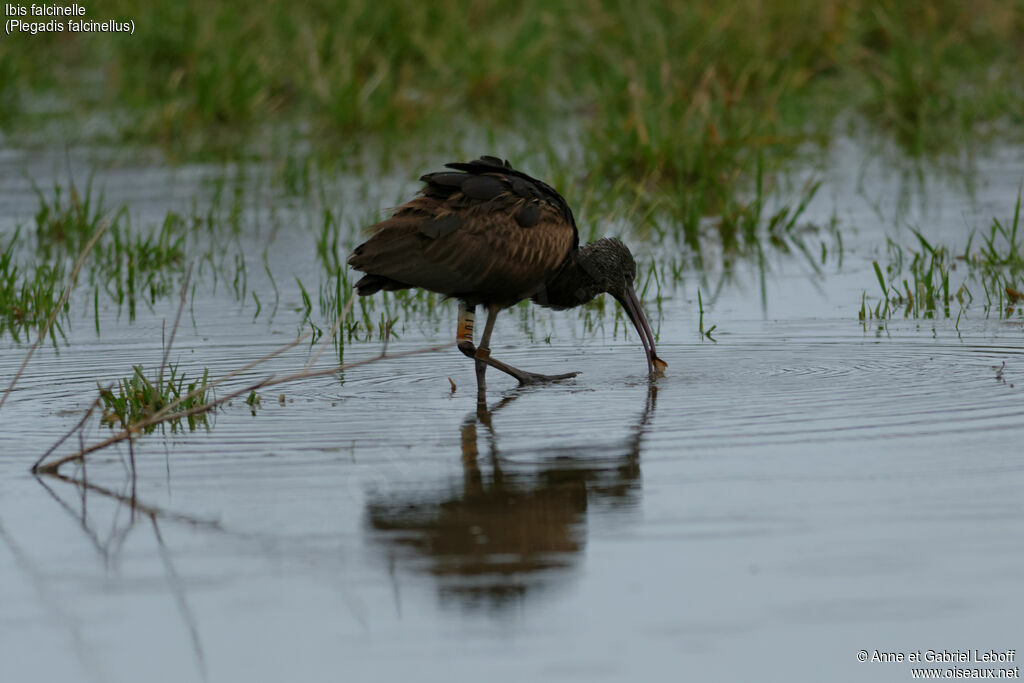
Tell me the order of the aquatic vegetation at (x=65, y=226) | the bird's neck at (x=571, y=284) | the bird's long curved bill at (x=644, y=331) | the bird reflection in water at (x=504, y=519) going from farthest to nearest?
the aquatic vegetation at (x=65, y=226) < the bird's neck at (x=571, y=284) < the bird's long curved bill at (x=644, y=331) < the bird reflection in water at (x=504, y=519)

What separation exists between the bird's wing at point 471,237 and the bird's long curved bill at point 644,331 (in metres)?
0.52

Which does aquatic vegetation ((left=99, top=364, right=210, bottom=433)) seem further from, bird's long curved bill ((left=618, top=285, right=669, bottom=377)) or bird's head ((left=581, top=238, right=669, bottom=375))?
bird's head ((left=581, top=238, right=669, bottom=375))

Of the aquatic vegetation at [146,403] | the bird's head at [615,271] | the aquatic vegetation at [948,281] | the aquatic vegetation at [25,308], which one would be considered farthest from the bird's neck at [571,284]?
the aquatic vegetation at [25,308]

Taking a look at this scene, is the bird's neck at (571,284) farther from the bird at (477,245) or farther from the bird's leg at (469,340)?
the bird's leg at (469,340)

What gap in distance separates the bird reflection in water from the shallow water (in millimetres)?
13

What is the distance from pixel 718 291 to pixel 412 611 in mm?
5442

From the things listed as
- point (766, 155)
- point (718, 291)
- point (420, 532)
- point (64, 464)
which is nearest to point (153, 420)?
point (64, 464)

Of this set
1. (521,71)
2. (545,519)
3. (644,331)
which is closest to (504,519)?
(545,519)

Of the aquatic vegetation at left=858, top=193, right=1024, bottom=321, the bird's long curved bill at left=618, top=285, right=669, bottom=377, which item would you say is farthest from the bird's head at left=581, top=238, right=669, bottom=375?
the aquatic vegetation at left=858, top=193, right=1024, bottom=321

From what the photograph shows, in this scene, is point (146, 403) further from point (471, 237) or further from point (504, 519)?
point (504, 519)

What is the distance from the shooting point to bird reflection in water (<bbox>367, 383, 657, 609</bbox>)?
454cm

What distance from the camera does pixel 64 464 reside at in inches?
234

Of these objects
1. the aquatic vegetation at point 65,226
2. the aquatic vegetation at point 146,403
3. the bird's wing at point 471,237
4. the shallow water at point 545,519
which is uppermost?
the aquatic vegetation at point 65,226

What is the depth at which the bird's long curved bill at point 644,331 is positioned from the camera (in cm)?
744
